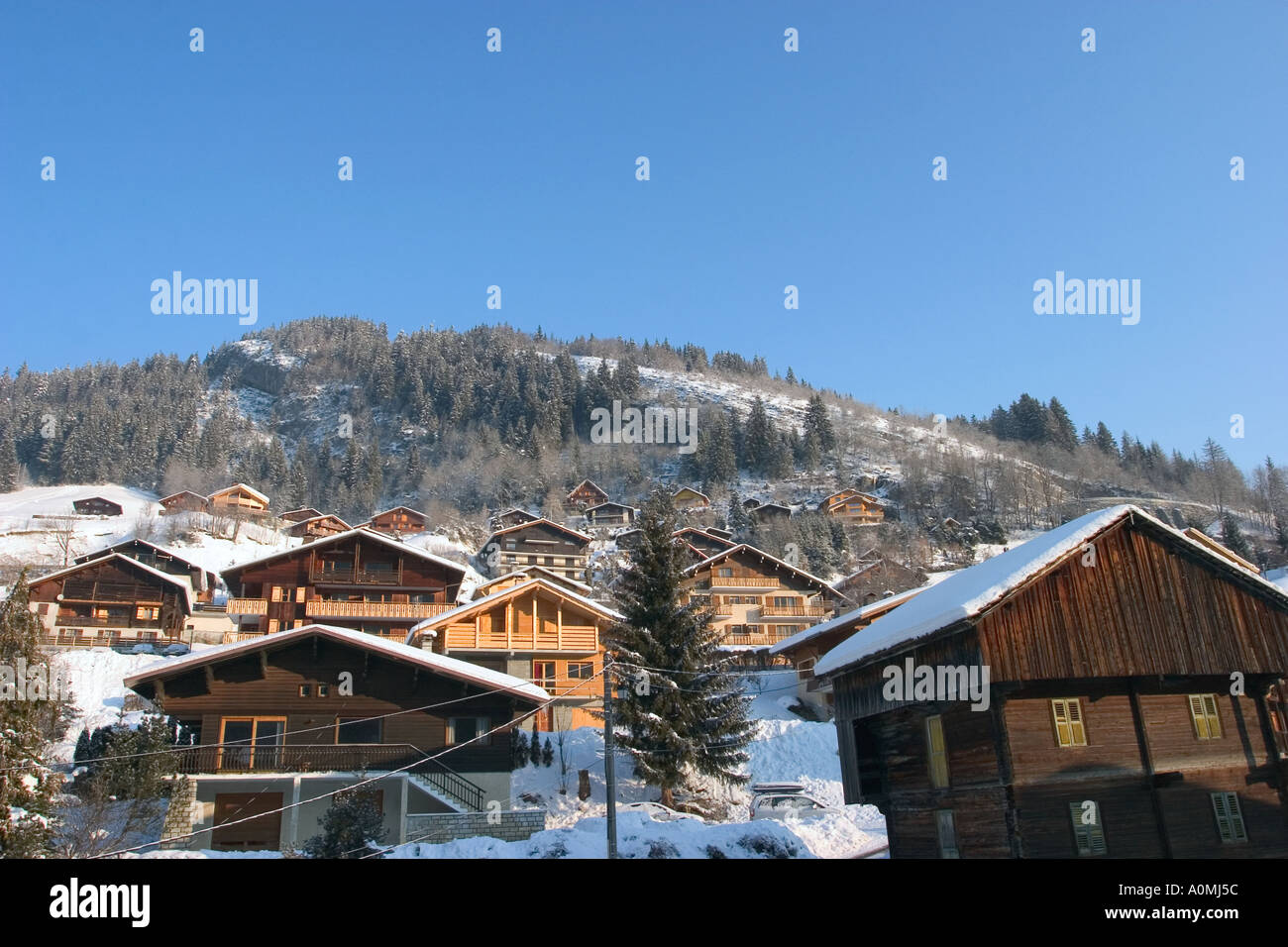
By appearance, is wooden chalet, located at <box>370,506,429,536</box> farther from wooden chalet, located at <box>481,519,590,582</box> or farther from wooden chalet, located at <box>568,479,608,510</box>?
wooden chalet, located at <box>481,519,590,582</box>

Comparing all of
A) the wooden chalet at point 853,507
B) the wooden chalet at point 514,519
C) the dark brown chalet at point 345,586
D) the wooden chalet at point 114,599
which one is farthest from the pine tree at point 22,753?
the wooden chalet at point 853,507

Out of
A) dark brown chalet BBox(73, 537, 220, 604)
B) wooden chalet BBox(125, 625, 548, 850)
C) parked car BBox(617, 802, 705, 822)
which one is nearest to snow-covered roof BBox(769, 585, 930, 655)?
parked car BBox(617, 802, 705, 822)

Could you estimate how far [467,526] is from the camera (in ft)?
419

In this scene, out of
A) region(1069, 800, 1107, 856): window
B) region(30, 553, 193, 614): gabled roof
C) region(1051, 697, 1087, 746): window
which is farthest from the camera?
region(30, 553, 193, 614): gabled roof

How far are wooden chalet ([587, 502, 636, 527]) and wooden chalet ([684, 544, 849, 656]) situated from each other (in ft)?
165

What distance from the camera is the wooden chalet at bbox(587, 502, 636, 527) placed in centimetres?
12962

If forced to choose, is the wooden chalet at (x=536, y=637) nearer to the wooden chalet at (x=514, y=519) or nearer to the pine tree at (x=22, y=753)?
the pine tree at (x=22, y=753)

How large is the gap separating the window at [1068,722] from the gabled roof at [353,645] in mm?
17183

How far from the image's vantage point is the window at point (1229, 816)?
22797 millimetres

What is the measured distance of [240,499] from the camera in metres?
132
